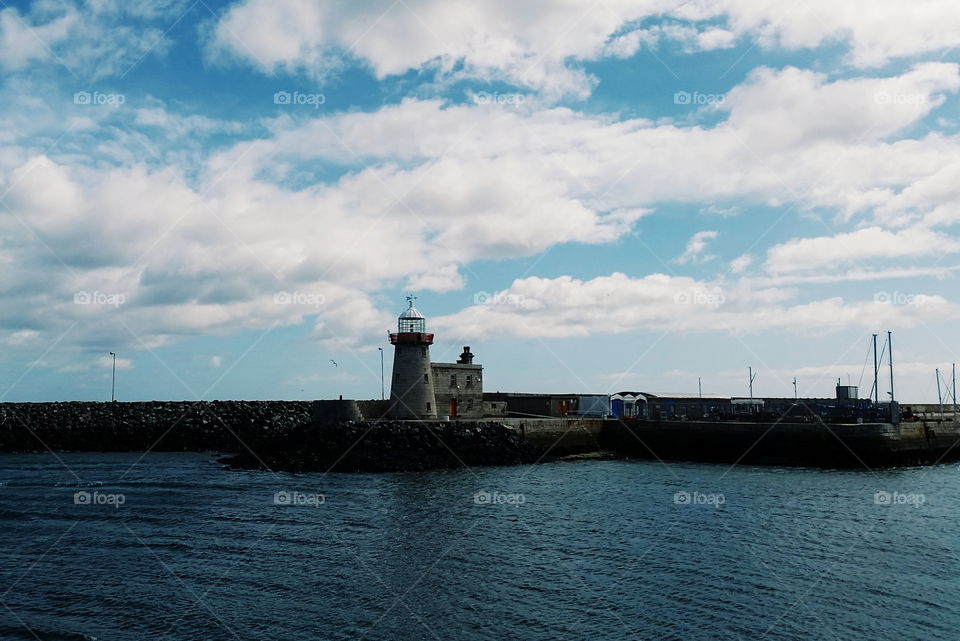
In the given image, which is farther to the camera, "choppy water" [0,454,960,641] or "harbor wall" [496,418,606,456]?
"harbor wall" [496,418,606,456]

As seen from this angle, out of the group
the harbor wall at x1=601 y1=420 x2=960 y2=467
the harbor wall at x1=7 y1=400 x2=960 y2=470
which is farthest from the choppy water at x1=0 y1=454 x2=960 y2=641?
the harbor wall at x1=601 y1=420 x2=960 y2=467

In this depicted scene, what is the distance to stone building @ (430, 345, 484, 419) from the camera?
58062 millimetres

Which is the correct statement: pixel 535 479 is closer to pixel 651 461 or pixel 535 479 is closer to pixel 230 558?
pixel 651 461

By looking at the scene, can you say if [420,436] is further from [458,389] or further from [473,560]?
[473,560]

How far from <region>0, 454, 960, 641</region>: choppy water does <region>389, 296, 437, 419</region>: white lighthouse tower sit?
551 inches

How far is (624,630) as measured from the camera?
17.3 metres

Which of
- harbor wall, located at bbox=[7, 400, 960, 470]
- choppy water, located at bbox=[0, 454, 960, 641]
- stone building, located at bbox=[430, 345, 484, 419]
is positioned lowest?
choppy water, located at bbox=[0, 454, 960, 641]

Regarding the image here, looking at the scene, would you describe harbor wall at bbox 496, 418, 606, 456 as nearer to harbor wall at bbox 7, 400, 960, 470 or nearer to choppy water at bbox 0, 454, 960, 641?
harbor wall at bbox 7, 400, 960, 470

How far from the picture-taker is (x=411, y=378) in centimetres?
5381

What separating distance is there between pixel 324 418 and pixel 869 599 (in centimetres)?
3958

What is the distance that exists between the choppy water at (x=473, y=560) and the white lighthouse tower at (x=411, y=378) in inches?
551

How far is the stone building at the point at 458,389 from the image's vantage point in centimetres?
5806

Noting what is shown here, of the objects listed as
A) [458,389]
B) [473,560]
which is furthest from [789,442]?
[473,560]

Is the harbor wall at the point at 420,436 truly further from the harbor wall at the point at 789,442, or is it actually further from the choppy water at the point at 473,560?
the choppy water at the point at 473,560
